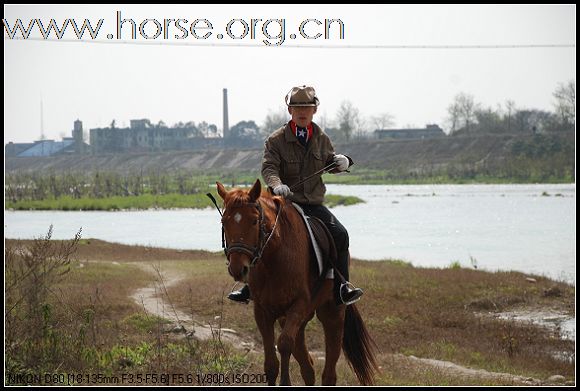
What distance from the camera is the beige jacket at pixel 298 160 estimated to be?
750cm

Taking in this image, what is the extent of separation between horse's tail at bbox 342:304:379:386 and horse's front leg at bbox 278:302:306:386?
154cm

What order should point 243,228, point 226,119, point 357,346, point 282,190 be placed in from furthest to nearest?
1. point 226,119
2. point 357,346
3. point 282,190
4. point 243,228

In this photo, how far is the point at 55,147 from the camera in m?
148

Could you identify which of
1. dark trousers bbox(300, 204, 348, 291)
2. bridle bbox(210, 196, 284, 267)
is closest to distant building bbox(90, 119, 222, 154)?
dark trousers bbox(300, 204, 348, 291)

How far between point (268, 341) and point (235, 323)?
8.36 meters

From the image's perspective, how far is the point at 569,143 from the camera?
96438mm

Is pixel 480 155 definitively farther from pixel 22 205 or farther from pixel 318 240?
pixel 318 240

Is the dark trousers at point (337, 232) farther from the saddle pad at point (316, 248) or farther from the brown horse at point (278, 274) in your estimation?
the brown horse at point (278, 274)

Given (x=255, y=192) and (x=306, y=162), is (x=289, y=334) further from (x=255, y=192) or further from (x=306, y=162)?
(x=306, y=162)

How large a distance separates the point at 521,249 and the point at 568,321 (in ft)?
49.3

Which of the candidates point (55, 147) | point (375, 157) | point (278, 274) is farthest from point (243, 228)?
point (55, 147)

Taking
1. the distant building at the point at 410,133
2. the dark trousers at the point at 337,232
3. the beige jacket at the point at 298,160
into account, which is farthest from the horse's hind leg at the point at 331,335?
the distant building at the point at 410,133

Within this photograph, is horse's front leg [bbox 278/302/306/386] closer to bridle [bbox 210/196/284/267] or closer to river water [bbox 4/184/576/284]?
bridle [bbox 210/196/284/267]

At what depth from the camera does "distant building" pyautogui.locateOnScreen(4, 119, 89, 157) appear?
14050cm
